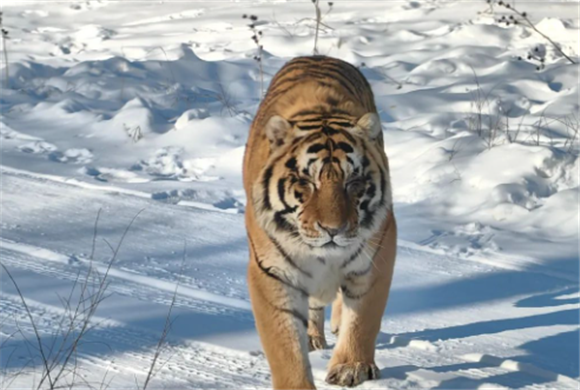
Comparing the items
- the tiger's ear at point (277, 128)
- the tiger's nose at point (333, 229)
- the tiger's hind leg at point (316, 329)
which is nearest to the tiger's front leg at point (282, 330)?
the tiger's nose at point (333, 229)

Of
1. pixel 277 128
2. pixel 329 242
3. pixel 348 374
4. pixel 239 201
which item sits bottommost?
pixel 239 201

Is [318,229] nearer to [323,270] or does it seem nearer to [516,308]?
[323,270]

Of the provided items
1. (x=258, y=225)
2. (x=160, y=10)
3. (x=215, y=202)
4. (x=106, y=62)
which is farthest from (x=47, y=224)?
(x=160, y=10)

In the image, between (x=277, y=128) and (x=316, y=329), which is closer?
(x=277, y=128)

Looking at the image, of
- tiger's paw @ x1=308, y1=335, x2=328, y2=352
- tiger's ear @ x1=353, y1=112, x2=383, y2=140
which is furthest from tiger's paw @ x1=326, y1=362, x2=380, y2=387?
tiger's ear @ x1=353, y1=112, x2=383, y2=140

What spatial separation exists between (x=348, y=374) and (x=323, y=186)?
763mm

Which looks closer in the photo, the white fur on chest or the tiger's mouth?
the tiger's mouth

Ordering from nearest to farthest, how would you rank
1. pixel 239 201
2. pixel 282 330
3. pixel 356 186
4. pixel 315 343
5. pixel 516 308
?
pixel 356 186 → pixel 282 330 → pixel 315 343 → pixel 516 308 → pixel 239 201

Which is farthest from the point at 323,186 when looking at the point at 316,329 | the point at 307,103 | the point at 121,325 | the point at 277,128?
the point at 121,325

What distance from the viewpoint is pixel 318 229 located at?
3145 millimetres

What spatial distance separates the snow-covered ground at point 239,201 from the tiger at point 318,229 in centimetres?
28

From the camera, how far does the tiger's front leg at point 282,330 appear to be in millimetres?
3332

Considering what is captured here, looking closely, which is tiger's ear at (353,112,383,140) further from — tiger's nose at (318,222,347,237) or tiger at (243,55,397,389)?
tiger's nose at (318,222,347,237)

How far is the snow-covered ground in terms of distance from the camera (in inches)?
152
